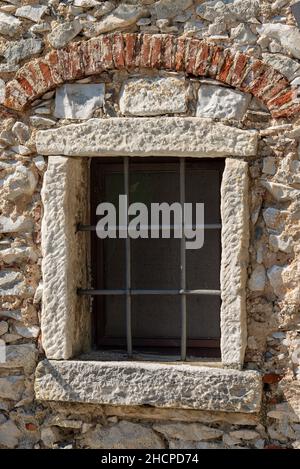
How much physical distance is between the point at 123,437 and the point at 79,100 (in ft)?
5.59

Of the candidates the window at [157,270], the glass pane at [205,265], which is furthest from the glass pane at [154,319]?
the glass pane at [205,265]

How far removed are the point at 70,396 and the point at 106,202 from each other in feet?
3.39

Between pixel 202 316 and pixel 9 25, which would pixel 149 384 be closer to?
pixel 202 316

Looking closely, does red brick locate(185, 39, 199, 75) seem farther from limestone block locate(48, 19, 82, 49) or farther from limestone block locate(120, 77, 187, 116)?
limestone block locate(48, 19, 82, 49)

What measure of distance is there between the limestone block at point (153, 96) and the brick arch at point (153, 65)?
7cm

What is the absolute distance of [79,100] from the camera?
3.40m

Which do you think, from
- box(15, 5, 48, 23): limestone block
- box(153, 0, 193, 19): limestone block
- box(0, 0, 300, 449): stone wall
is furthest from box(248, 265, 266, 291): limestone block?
box(15, 5, 48, 23): limestone block

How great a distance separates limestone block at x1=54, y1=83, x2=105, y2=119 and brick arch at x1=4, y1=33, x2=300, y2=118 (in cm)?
6

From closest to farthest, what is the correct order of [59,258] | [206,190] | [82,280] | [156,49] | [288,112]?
[288,112] < [156,49] < [59,258] < [82,280] < [206,190]

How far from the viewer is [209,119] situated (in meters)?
3.25

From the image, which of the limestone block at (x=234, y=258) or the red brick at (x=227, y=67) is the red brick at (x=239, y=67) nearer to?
the red brick at (x=227, y=67)

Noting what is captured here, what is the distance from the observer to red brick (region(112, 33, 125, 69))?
332 cm

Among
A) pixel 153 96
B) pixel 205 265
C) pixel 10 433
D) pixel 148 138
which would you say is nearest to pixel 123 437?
pixel 10 433
